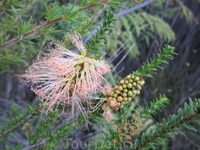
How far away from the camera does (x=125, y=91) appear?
910mm

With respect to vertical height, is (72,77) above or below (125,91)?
above

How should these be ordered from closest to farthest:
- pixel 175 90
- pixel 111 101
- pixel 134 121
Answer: pixel 111 101
pixel 134 121
pixel 175 90

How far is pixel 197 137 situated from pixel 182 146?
289 mm

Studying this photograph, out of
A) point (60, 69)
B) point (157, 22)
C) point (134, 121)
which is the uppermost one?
point (157, 22)

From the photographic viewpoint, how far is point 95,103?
1006 millimetres

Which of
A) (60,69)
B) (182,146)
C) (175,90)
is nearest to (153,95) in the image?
(175,90)

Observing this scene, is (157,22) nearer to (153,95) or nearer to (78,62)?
(153,95)

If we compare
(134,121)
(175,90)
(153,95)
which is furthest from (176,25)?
(134,121)

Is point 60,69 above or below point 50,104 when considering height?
above

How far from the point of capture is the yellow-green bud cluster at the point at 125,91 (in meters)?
0.91

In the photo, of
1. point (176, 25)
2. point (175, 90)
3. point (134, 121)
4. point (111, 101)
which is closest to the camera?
point (111, 101)

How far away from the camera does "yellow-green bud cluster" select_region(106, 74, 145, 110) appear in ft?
2.99

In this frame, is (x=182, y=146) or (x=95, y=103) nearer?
(x=95, y=103)

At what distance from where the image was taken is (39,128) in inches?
39.4
